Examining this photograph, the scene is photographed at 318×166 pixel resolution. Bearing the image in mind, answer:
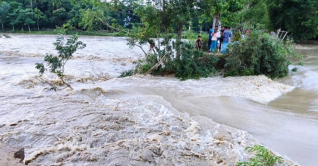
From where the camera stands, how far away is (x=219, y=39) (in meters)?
12.9

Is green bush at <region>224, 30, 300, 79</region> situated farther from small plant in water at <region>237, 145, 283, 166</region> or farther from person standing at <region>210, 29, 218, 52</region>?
small plant in water at <region>237, 145, 283, 166</region>

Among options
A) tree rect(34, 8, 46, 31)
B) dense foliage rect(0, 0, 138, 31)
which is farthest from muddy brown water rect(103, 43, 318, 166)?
tree rect(34, 8, 46, 31)

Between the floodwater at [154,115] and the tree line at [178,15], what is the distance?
9.29 feet

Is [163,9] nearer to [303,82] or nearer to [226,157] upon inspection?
[303,82]

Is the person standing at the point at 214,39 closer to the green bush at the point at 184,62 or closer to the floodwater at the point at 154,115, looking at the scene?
the green bush at the point at 184,62

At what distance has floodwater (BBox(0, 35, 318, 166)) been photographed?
444 centimetres

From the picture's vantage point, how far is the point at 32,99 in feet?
24.3

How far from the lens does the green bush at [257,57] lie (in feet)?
34.7

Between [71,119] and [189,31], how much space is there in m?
8.73

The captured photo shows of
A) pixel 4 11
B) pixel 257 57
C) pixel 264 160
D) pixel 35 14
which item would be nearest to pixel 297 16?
pixel 257 57

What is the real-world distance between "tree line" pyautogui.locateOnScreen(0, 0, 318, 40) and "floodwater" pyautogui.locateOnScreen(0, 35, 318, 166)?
2832 millimetres

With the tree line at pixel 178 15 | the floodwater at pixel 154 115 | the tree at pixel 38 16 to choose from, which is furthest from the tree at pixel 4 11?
the floodwater at pixel 154 115

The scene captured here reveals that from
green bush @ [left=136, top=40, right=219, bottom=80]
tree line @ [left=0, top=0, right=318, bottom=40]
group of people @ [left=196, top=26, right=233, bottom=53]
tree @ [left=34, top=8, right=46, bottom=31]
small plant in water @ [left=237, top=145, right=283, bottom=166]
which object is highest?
tree @ [left=34, top=8, right=46, bottom=31]

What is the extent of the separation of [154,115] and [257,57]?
6708 millimetres
